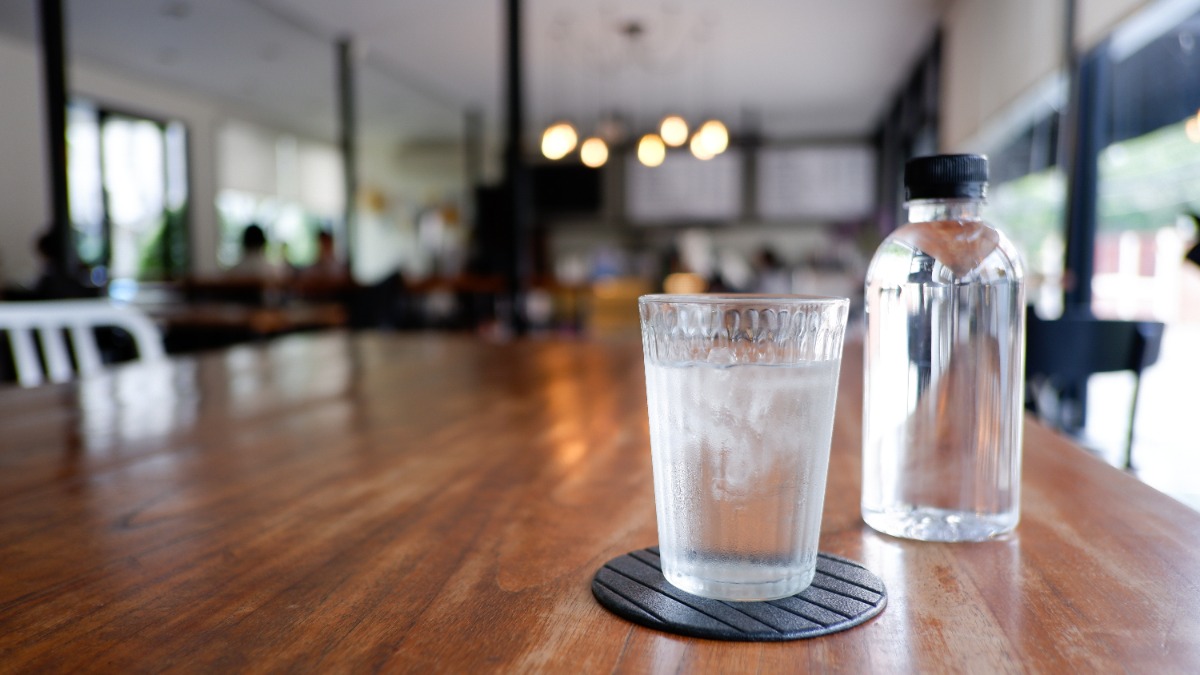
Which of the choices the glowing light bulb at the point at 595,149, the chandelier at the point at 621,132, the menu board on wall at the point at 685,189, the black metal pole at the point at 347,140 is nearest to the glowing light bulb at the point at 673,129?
the chandelier at the point at 621,132

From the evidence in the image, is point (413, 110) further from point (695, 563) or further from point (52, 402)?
point (695, 563)

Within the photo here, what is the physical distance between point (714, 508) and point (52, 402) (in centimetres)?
84

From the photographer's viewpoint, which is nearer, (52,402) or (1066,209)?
(52,402)

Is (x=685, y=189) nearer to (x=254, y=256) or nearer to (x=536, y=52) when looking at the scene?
(x=536, y=52)

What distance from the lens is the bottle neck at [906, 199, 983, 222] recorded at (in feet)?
1.45

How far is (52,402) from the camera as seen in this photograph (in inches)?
35.6

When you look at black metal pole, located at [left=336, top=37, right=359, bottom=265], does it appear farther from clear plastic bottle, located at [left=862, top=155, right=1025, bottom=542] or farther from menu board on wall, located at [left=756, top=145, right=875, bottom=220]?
clear plastic bottle, located at [left=862, top=155, right=1025, bottom=542]

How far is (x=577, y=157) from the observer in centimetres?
1058

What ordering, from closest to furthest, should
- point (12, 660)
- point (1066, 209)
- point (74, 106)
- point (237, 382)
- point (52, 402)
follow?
point (12, 660), point (52, 402), point (237, 382), point (1066, 209), point (74, 106)

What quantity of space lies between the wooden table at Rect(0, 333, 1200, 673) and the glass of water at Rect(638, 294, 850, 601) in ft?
0.14

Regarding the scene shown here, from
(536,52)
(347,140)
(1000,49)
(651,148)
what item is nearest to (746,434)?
(1000,49)

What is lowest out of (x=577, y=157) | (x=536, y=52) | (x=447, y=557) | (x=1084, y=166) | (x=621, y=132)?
(x=447, y=557)

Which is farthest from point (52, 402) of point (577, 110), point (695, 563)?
point (577, 110)

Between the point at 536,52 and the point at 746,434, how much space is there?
24.3ft
